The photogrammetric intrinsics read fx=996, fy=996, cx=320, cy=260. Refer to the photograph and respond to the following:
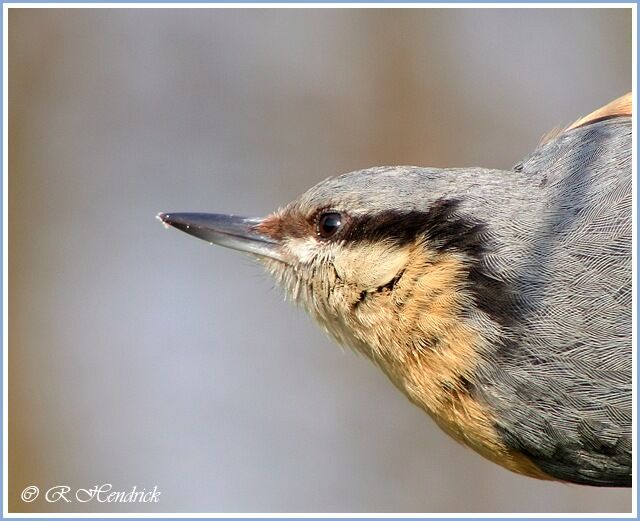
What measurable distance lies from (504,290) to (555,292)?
0.14 m

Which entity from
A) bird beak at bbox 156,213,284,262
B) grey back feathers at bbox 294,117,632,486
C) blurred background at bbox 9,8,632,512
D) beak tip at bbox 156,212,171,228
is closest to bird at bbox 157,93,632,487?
grey back feathers at bbox 294,117,632,486

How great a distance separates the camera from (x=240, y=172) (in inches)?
253

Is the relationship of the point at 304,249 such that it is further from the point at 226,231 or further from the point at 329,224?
the point at 226,231

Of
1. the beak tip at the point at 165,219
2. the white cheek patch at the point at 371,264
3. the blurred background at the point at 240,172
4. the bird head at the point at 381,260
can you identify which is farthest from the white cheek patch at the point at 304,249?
the blurred background at the point at 240,172

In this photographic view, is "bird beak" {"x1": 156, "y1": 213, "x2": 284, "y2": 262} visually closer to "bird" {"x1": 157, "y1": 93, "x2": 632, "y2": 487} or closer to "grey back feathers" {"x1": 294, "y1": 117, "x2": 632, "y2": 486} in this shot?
"bird" {"x1": 157, "y1": 93, "x2": 632, "y2": 487}

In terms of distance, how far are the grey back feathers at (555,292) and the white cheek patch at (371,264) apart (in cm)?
13

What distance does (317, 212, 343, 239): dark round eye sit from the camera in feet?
10.00

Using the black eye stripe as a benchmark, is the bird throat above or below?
below

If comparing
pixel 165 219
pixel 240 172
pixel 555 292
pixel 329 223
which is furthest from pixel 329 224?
pixel 240 172

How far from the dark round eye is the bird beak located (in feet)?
0.81

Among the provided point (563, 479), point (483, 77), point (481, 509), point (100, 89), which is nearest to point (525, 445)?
point (563, 479)

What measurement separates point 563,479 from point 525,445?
21 centimetres

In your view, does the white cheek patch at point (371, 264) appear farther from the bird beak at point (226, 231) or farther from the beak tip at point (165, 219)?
the beak tip at point (165, 219)

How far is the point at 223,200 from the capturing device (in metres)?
6.37
